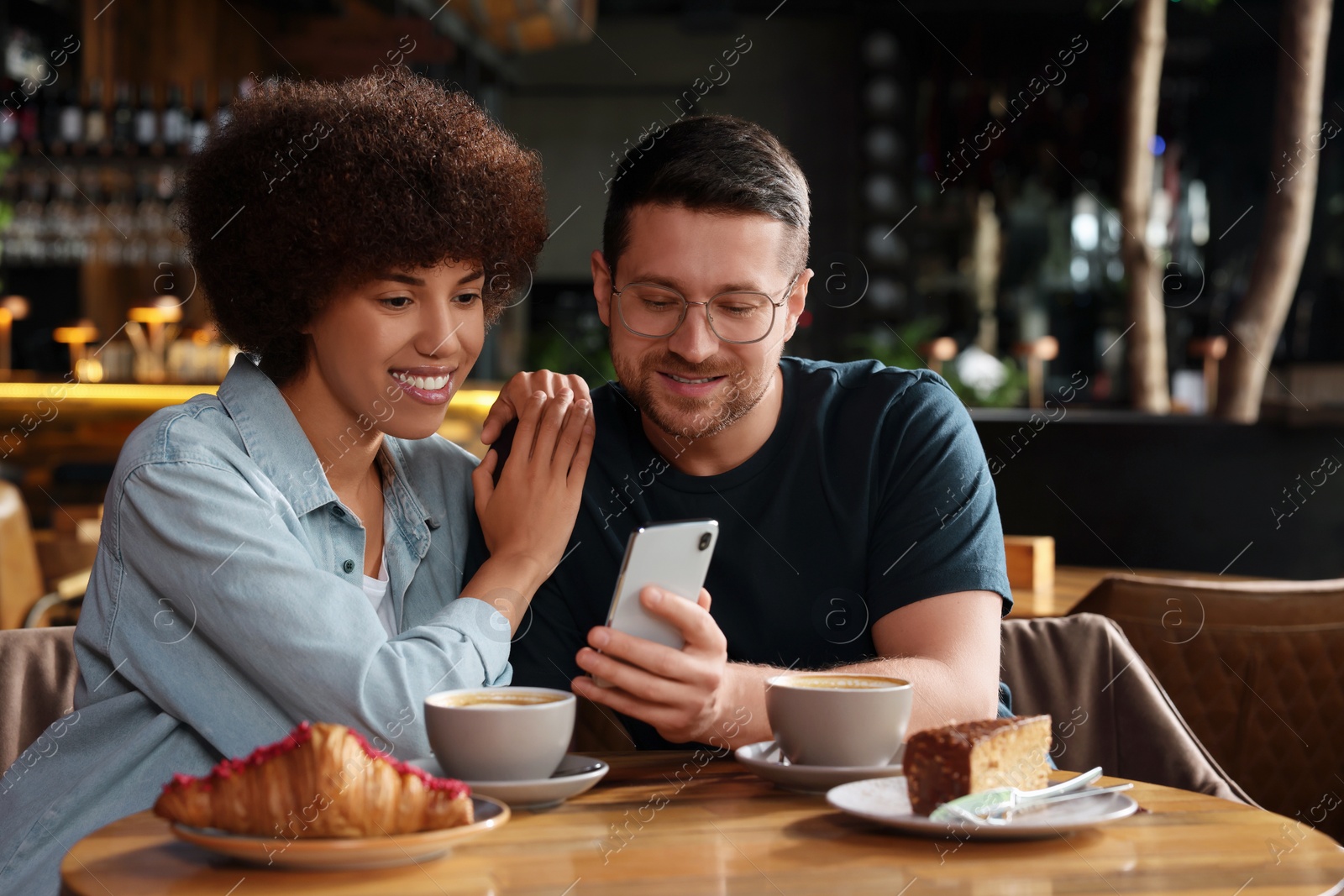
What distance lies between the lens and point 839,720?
3.29 feet

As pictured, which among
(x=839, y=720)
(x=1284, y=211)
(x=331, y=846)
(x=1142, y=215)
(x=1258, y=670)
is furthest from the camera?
(x=1142, y=215)

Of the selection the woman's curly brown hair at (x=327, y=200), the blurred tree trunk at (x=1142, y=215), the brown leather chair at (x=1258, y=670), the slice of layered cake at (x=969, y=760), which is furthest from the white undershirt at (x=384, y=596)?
the blurred tree trunk at (x=1142, y=215)

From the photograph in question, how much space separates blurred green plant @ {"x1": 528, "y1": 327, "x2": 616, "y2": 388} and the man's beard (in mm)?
5412

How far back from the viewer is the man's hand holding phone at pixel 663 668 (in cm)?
104

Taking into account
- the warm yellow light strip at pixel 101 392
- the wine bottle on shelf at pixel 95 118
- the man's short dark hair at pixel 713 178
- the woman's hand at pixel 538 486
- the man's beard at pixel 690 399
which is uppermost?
the wine bottle on shelf at pixel 95 118

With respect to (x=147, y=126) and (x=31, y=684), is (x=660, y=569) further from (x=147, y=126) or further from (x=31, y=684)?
(x=147, y=126)

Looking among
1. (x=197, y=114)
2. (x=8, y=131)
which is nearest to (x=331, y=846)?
(x=8, y=131)

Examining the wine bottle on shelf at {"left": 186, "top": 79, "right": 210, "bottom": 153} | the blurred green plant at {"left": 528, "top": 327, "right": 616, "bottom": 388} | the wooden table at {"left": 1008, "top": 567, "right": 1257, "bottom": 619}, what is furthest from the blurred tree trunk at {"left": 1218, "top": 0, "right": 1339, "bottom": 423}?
the wine bottle on shelf at {"left": 186, "top": 79, "right": 210, "bottom": 153}

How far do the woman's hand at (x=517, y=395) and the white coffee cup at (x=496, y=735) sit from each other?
61 centimetres

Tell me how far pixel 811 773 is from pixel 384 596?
2.14ft

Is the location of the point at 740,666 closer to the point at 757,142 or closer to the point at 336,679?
the point at 336,679

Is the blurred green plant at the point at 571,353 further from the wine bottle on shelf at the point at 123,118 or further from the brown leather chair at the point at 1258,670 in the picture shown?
the brown leather chair at the point at 1258,670

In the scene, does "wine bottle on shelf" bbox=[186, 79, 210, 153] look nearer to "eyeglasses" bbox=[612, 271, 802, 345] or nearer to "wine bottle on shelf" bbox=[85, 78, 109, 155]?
"wine bottle on shelf" bbox=[85, 78, 109, 155]

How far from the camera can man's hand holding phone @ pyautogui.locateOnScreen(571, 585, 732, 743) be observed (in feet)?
3.40
